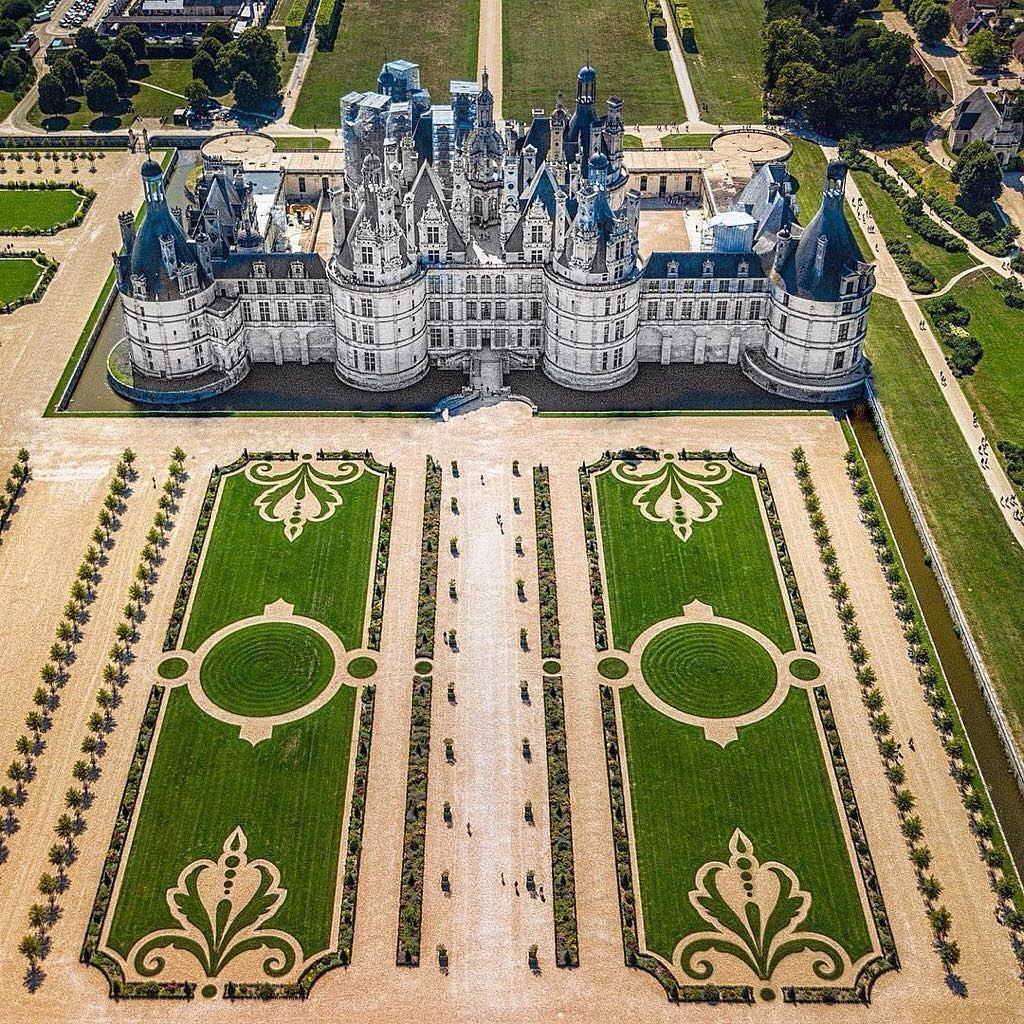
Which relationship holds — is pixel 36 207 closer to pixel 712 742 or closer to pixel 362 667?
pixel 362 667

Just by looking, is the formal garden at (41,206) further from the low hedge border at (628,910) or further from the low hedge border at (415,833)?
the low hedge border at (628,910)

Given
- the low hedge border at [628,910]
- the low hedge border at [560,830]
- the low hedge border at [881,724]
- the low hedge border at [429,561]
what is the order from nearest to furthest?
the low hedge border at [628,910], the low hedge border at [560,830], the low hedge border at [881,724], the low hedge border at [429,561]

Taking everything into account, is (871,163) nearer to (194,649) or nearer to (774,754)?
(774,754)

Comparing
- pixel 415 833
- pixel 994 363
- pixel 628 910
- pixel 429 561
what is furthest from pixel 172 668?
pixel 994 363

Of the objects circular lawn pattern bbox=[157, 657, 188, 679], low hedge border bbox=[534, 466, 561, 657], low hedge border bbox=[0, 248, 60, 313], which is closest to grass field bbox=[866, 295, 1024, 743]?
low hedge border bbox=[534, 466, 561, 657]

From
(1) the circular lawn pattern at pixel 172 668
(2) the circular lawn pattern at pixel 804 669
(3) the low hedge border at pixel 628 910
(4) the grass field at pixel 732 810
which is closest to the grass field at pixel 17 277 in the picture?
(1) the circular lawn pattern at pixel 172 668
